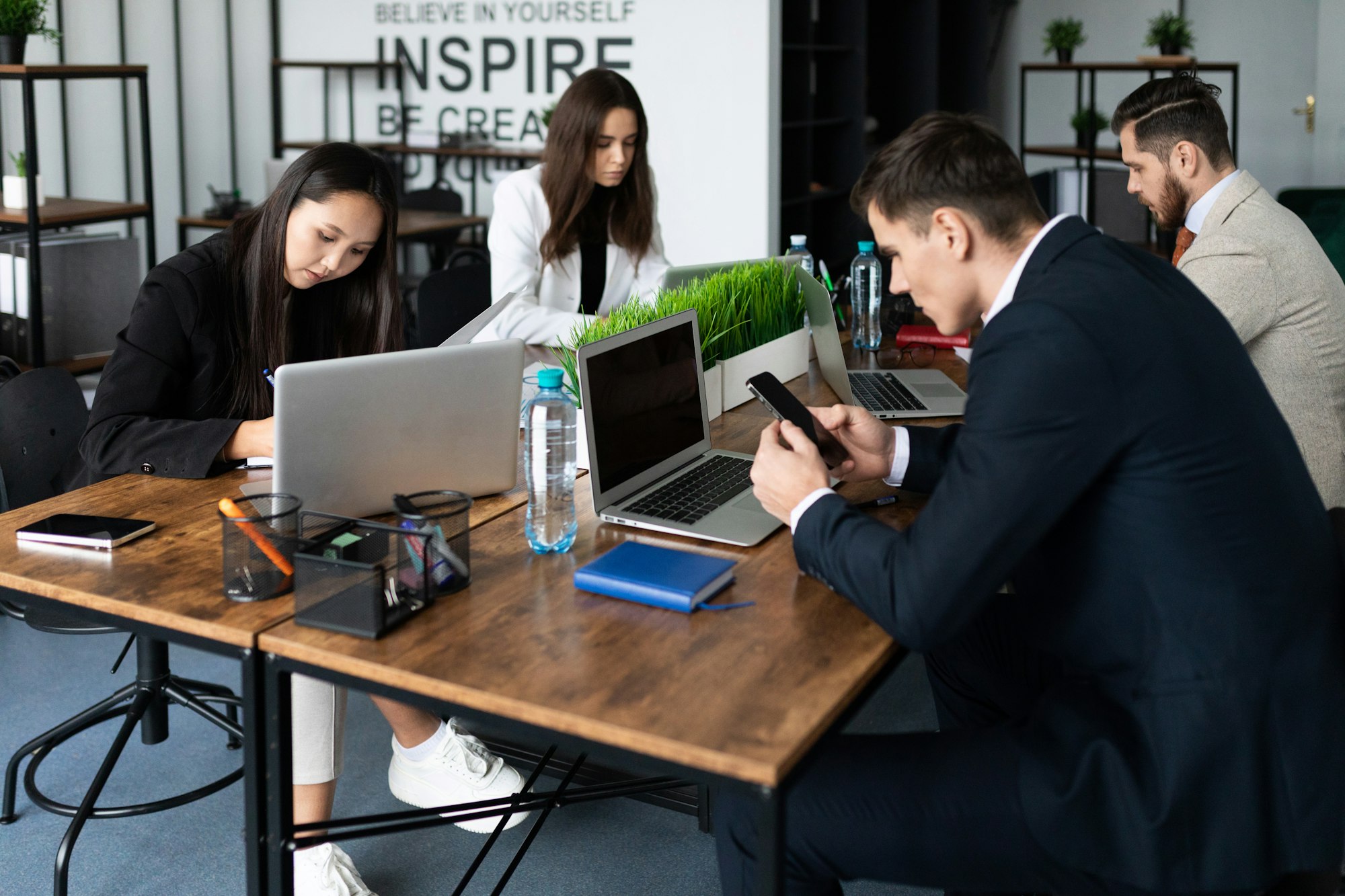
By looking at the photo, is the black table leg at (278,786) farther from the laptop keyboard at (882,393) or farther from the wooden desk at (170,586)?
the laptop keyboard at (882,393)

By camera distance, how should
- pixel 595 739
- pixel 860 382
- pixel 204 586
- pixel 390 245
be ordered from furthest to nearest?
pixel 860 382, pixel 390 245, pixel 204 586, pixel 595 739

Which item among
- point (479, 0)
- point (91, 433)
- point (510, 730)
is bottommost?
point (510, 730)

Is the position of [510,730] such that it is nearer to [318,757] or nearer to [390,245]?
[318,757]

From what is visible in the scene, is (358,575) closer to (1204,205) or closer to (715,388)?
(715,388)

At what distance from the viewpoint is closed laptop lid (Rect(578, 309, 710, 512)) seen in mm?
1830

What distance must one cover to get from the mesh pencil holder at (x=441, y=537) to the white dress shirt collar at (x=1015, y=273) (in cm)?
72

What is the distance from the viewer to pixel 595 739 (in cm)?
125

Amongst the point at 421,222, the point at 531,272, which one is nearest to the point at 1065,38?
the point at 421,222

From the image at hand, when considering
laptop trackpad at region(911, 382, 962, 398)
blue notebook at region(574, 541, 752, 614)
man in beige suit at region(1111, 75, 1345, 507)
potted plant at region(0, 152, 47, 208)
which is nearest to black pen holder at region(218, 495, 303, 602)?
blue notebook at region(574, 541, 752, 614)

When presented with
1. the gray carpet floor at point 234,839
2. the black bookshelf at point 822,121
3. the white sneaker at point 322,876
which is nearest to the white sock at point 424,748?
the gray carpet floor at point 234,839

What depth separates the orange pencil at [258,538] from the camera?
1.51 m

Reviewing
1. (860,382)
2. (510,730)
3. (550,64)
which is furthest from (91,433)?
(550,64)

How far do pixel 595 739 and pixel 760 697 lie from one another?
0.18 meters

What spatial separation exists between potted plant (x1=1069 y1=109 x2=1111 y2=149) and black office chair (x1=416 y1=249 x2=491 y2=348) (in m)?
3.83
